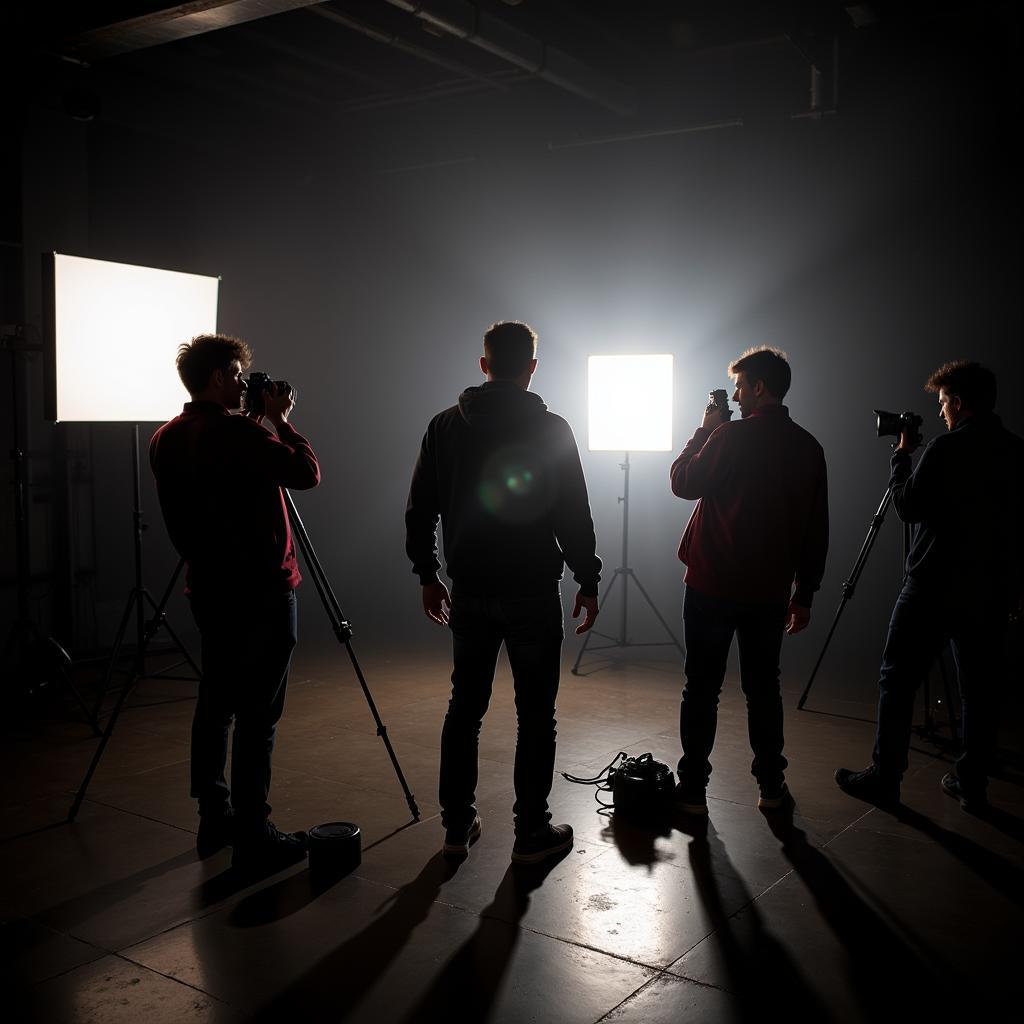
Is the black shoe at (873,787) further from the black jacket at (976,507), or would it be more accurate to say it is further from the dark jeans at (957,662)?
the black jacket at (976,507)

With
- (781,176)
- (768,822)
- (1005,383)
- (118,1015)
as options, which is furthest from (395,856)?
(781,176)

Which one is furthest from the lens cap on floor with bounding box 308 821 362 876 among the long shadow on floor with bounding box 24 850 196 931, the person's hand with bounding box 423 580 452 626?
the person's hand with bounding box 423 580 452 626

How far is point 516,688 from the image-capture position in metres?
2.94

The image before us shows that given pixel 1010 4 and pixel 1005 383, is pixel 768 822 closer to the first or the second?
pixel 1005 383

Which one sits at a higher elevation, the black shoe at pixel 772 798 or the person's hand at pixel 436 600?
the person's hand at pixel 436 600

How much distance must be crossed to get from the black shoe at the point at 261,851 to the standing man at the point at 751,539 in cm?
133

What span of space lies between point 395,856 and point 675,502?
3579 millimetres

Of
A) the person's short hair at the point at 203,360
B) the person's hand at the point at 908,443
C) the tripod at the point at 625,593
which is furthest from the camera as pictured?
the tripod at the point at 625,593

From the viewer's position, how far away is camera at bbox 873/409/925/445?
3717 millimetres

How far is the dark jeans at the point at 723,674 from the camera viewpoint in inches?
128

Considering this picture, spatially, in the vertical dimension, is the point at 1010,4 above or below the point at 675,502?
above

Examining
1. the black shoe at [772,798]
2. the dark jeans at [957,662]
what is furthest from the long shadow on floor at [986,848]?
the black shoe at [772,798]

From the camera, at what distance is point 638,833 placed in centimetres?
328

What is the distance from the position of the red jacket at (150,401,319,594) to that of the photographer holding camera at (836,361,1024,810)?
1988 millimetres
